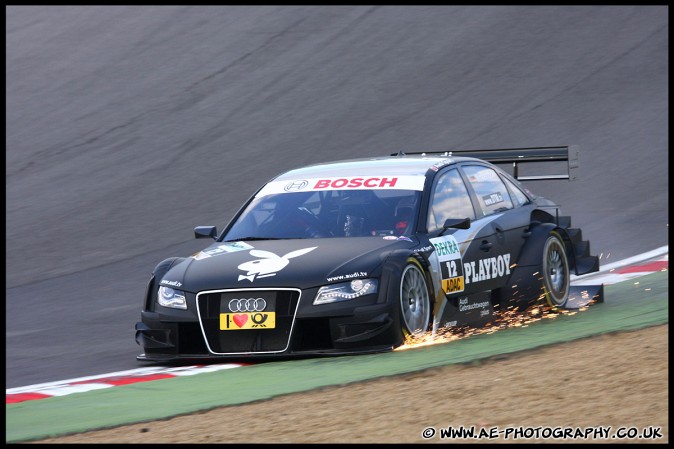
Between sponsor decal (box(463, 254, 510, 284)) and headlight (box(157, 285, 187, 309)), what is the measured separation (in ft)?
6.80

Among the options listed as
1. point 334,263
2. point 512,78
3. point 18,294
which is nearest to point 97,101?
point 512,78

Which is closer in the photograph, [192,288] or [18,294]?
[192,288]

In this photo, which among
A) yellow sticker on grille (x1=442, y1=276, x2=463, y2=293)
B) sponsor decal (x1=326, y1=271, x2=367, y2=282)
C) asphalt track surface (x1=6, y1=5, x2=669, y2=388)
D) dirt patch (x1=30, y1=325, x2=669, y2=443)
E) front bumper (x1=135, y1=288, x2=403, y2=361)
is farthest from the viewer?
asphalt track surface (x1=6, y1=5, x2=669, y2=388)

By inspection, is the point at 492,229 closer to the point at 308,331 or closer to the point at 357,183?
the point at 357,183

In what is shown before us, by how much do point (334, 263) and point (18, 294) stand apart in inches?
190

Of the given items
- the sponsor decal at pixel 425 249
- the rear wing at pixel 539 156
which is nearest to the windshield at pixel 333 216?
the sponsor decal at pixel 425 249

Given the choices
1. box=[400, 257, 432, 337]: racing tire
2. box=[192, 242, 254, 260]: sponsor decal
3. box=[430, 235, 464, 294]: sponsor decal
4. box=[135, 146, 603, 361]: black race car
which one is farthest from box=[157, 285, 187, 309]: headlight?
box=[430, 235, 464, 294]: sponsor decal

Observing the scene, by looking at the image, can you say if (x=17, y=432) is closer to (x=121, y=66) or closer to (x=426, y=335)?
(x=426, y=335)

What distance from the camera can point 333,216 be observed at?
9.25 meters

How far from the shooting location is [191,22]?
77.5 feet

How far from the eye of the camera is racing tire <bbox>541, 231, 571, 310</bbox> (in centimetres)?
996

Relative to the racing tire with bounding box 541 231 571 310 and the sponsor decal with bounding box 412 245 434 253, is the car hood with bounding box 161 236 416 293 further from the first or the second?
the racing tire with bounding box 541 231 571 310

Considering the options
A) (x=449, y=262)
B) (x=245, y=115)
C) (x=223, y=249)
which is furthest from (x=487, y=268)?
(x=245, y=115)

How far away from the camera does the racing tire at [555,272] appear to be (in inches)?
392
